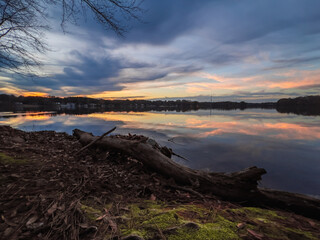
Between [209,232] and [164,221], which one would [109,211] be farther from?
[209,232]

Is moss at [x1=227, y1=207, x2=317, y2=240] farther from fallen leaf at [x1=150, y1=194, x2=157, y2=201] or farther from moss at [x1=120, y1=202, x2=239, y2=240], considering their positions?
fallen leaf at [x1=150, y1=194, x2=157, y2=201]

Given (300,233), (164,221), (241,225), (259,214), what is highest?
(164,221)

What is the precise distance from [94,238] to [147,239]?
62 centimetres

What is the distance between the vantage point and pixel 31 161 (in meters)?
4.41

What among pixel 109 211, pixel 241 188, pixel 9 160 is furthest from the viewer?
pixel 9 160

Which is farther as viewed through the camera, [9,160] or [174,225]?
[9,160]

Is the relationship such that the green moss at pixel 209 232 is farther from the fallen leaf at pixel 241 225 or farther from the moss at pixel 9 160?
the moss at pixel 9 160

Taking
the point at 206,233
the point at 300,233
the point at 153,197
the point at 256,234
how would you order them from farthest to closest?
the point at 153,197 < the point at 300,233 < the point at 256,234 < the point at 206,233

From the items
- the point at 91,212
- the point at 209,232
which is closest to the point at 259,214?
the point at 209,232

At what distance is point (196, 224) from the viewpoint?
83.9 inches

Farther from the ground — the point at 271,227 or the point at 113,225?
the point at 113,225

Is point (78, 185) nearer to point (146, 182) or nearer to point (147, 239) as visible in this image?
point (146, 182)

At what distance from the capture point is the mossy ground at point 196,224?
6.52 ft

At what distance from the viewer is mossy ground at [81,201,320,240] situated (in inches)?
78.2
